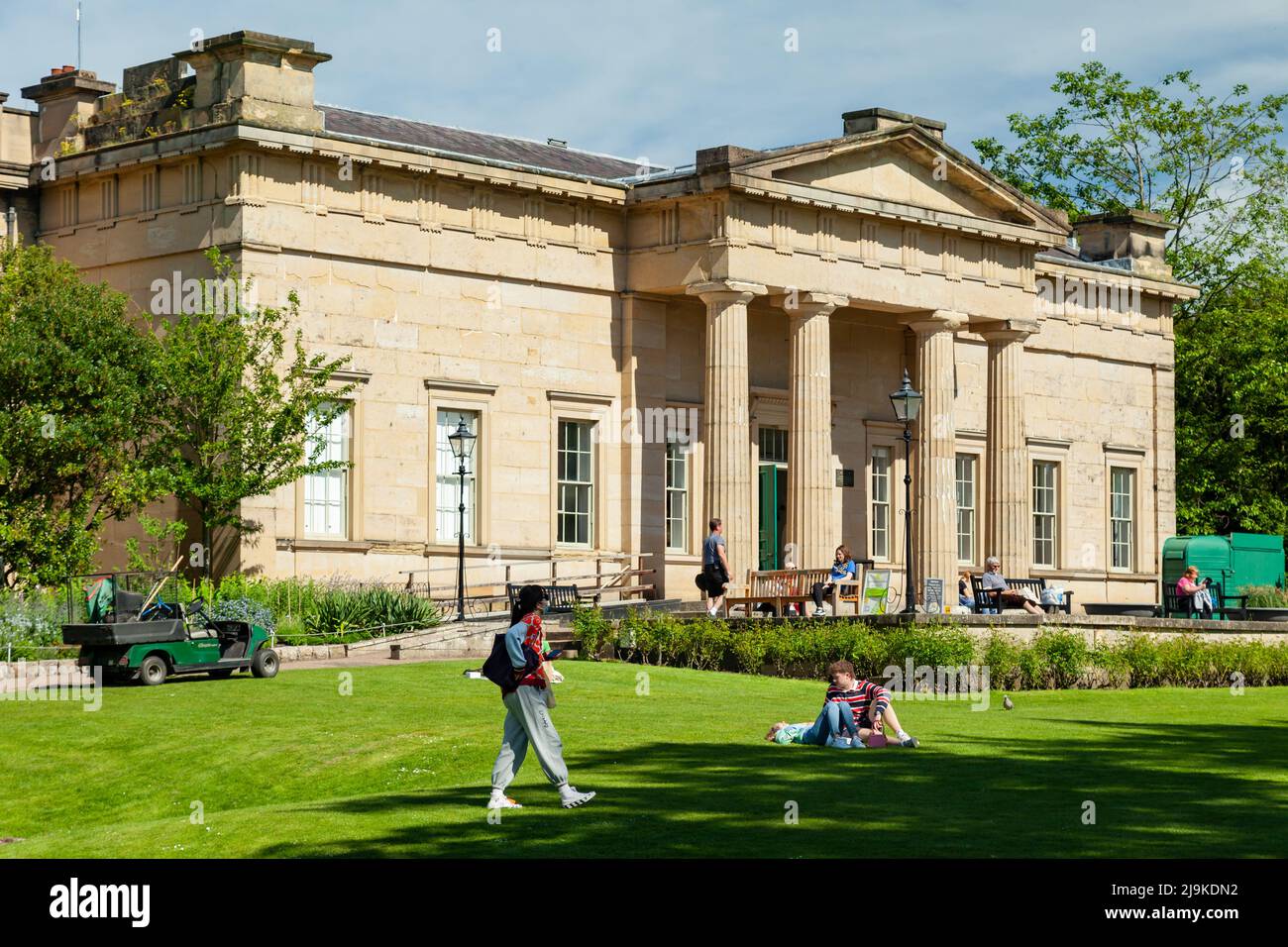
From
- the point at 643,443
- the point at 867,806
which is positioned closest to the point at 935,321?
the point at 643,443

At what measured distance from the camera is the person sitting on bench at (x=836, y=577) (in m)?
37.1

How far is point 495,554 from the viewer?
39719 millimetres

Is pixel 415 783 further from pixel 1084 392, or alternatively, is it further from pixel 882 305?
pixel 1084 392

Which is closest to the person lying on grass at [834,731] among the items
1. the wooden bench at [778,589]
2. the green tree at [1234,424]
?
the wooden bench at [778,589]

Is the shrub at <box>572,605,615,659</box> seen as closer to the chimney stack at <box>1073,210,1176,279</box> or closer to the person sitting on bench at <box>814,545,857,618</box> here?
the person sitting on bench at <box>814,545,857,618</box>

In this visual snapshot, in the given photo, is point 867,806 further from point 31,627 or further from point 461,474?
point 461,474

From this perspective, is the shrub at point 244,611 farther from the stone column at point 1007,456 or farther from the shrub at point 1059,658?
the stone column at point 1007,456

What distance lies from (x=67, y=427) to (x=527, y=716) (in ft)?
59.4

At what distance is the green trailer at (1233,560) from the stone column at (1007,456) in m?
5.61

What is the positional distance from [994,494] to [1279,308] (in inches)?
793

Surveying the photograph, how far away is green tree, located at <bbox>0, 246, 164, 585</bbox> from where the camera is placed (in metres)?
33.2
